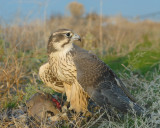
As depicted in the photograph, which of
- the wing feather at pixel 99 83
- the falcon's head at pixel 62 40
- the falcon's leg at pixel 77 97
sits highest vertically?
the falcon's head at pixel 62 40

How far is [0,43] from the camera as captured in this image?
521 cm

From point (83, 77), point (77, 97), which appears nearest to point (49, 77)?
point (77, 97)

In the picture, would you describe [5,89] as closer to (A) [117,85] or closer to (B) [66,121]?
(B) [66,121]

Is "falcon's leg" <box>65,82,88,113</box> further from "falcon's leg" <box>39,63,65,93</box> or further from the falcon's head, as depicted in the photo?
the falcon's head

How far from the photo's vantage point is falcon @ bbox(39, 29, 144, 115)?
9.04 feet

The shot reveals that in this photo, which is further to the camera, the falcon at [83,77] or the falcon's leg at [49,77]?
the falcon's leg at [49,77]

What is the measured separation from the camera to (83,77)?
2766 millimetres

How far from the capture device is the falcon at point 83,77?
2.76 metres

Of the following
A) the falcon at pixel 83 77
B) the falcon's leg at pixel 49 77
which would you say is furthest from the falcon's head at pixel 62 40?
the falcon's leg at pixel 49 77

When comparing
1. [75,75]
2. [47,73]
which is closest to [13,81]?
[47,73]

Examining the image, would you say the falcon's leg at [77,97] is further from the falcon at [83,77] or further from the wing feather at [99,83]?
the wing feather at [99,83]

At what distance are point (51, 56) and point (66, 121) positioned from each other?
81 cm

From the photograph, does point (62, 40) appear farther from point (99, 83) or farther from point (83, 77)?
point (99, 83)

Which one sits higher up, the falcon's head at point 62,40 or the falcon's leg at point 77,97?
the falcon's head at point 62,40
